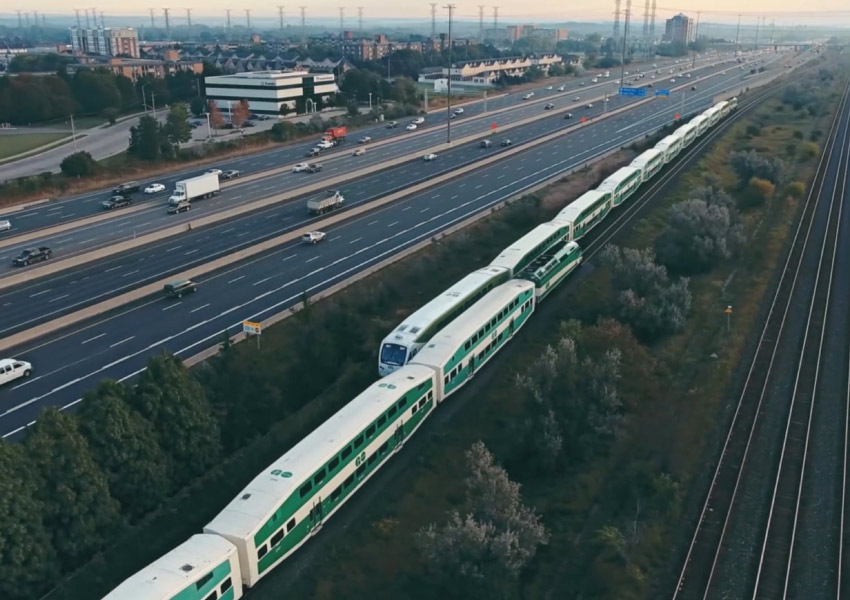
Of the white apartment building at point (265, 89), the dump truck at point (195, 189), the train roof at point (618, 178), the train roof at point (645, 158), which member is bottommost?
the dump truck at point (195, 189)

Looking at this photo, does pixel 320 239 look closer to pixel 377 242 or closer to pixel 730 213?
pixel 377 242

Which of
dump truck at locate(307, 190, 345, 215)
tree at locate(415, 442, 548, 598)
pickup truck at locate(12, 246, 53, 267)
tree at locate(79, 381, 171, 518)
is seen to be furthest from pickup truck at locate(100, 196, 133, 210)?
tree at locate(415, 442, 548, 598)

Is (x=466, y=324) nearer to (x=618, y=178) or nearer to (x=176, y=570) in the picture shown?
(x=176, y=570)

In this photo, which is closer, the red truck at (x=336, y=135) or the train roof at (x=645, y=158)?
the train roof at (x=645, y=158)

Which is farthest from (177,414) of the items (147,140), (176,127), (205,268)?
(176,127)

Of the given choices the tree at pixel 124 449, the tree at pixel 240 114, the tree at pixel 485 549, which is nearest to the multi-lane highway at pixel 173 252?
the tree at pixel 124 449

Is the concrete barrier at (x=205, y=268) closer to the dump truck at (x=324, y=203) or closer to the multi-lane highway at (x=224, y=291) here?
the multi-lane highway at (x=224, y=291)
